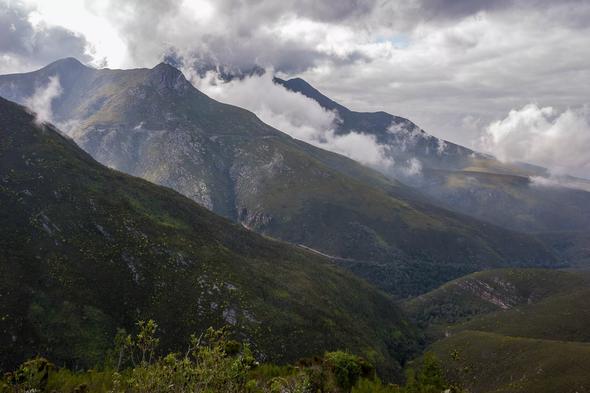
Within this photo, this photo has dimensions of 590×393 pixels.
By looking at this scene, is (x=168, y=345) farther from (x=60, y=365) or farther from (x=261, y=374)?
(x=261, y=374)

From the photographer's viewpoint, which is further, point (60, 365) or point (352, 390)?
point (60, 365)

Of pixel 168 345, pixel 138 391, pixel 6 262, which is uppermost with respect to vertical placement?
pixel 138 391

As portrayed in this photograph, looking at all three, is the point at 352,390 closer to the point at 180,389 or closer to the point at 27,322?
the point at 180,389

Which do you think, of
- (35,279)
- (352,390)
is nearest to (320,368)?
(352,390)

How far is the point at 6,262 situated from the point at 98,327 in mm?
45824

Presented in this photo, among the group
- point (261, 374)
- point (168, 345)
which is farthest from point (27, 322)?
point (261, 374)

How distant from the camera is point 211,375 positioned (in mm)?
41625

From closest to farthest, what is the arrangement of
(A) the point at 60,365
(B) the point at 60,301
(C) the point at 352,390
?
(C) the point at 352,390
(A) the point at 60,365
(B) the point at 60,301

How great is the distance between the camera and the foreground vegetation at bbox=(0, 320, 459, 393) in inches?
1698

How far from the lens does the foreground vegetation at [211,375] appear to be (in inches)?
1698

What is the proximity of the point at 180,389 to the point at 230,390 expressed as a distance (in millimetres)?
4887

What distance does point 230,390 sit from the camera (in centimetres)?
4384

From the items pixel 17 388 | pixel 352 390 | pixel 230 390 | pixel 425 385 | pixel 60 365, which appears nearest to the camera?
pixel 230 390

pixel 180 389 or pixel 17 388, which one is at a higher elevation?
pixel 180 389
